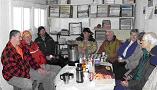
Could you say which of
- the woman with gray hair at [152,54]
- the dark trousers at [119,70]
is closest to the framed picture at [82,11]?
the dark trousers at [119,70]

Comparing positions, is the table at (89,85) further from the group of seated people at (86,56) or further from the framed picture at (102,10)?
the framed picture at (102,10)

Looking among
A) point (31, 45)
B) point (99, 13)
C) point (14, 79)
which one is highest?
point (99, 13)

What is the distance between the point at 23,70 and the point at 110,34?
2175mm

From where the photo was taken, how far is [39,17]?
664cm

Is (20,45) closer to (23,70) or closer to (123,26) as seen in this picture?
(23,70)

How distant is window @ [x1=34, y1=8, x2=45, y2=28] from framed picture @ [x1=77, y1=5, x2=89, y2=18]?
0.87m

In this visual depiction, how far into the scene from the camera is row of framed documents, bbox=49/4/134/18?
262 inches

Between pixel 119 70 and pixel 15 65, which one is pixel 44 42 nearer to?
pixel 119 70

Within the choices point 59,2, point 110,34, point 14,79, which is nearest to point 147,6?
point 110,34

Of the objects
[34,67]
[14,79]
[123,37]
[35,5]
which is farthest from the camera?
[123,37]

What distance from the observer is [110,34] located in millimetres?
5711

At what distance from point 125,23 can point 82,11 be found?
108cm

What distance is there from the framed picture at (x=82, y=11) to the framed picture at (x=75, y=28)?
21 cm

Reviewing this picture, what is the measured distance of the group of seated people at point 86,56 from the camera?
3197 mm
